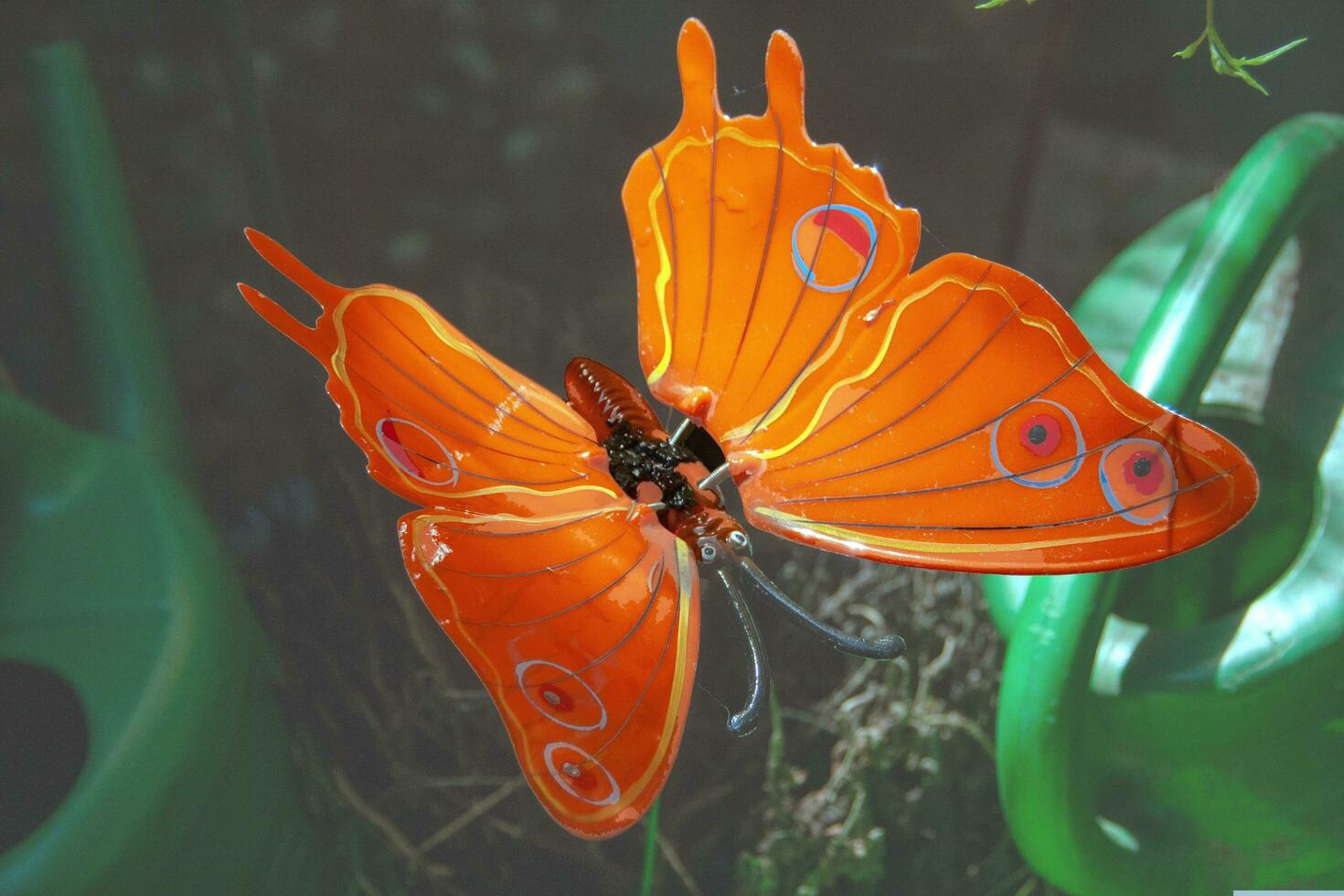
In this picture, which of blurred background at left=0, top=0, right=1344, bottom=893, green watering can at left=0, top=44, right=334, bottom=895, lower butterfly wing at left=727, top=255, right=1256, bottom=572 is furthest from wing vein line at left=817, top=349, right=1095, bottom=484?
green watering can at left=0, top=44, right=334, bottom=895

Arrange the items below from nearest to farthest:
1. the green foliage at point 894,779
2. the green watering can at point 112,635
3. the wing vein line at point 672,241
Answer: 1. the wing vein line at point 672,241
2. the green watering can at point 112,635
3. the green foliage at point 894,779

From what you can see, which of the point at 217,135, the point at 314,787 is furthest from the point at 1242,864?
the point at 217,135

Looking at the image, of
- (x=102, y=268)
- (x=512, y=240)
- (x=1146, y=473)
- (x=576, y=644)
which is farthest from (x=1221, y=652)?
(x=102, y=268)

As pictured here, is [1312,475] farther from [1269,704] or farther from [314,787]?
[314,787]

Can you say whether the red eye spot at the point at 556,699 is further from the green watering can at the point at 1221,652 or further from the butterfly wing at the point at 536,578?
the green watering can at the point at 1221,652

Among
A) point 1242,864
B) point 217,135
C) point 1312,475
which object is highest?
point 217,135

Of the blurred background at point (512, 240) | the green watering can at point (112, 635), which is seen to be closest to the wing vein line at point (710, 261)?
the blurred background at point (512, 240)

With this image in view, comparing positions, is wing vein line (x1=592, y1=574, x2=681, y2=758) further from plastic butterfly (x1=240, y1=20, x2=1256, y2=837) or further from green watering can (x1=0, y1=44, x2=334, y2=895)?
green watering can (x1=0, y1=44, x2=334, y2=895)
